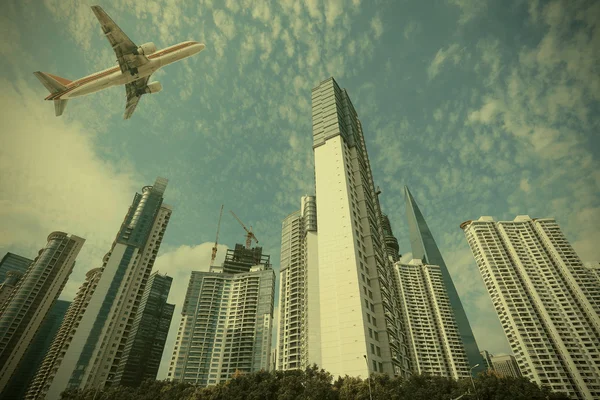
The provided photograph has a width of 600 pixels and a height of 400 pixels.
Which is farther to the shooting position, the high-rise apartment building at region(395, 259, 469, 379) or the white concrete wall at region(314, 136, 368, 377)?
the high-rise apartment building at region(395, 259, 469, 379)

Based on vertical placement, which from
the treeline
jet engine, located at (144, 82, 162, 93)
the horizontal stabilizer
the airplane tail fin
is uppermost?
jet engine, located at (144, 82, 162, 93)

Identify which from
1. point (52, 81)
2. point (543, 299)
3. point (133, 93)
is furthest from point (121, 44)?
point (543, 299)

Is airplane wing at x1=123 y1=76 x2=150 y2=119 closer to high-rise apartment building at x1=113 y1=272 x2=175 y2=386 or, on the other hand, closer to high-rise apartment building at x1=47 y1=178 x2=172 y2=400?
high-rise apartment building at x1=47 y1=178 x2=172 y2=400

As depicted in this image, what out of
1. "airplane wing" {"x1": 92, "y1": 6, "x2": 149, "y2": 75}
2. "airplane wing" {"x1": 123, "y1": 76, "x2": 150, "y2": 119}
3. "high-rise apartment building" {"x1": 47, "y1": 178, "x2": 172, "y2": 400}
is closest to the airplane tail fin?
"airplane wing" {"x1": 123, "y1": 76, "x2": 150, "y2": 119}

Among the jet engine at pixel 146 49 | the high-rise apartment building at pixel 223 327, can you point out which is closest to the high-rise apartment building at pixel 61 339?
the high-rise apartment building at pixel 223 327

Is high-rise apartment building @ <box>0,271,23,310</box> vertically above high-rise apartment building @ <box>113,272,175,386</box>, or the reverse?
high-rise apartment building @ <box>0,271,23,310</box>

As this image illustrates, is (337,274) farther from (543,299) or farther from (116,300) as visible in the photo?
(543,299)

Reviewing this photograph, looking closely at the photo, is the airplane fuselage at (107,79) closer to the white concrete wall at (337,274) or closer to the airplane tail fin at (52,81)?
the airplane tail fin at (52,81)

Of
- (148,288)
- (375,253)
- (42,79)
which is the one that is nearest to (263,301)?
(148,288)
